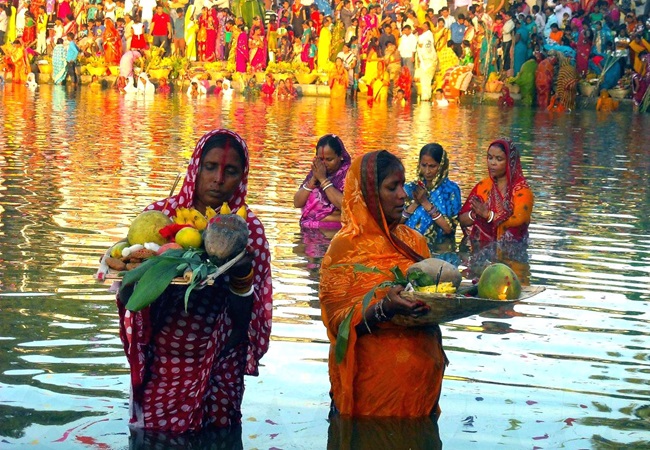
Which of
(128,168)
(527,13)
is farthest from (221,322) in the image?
(527,13)

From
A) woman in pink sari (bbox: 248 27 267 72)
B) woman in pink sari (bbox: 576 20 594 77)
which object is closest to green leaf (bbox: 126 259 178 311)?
woman in pink sari (bbox: 576 20 594 77)

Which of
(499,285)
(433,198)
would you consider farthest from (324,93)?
(499,285)

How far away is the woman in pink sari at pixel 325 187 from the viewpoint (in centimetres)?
1036

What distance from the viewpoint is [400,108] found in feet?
97.1

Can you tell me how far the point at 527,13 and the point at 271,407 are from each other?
26.6 meters

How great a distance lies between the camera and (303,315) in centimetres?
766

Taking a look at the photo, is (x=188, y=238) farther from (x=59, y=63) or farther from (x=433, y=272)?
(x=59, y=63)

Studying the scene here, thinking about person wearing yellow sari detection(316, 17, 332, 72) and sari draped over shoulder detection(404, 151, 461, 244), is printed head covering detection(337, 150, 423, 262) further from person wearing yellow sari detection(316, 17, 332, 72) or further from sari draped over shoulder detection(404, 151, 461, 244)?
person wearing yellow sari detection(316, 17, 332, 72)

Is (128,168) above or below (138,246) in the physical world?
below

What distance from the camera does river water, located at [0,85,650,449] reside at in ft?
18.5

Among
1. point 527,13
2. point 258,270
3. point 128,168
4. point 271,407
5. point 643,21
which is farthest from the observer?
point 527,13

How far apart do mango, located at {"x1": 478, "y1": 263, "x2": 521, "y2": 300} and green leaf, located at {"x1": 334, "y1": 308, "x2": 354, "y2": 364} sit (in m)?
0.51

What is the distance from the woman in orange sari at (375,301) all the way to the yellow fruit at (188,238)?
73 cm

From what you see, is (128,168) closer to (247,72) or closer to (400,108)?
(400,108)
